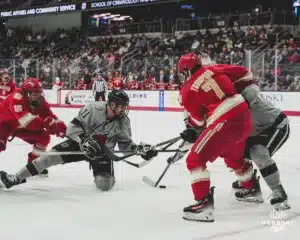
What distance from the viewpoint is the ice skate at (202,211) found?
3.33m

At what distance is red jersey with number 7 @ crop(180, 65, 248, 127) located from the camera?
3.35 metres

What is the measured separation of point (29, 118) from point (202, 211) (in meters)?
1.90

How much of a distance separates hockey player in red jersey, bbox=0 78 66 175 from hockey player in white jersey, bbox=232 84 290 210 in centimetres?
180

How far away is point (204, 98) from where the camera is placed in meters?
Answer: 3.39

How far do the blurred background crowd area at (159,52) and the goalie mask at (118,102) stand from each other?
30.7 ft

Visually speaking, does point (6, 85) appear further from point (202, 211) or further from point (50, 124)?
point (202, 211)

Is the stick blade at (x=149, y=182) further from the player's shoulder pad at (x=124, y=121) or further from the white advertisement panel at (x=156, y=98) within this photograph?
the white advertisement panel at (x=156, y=98)

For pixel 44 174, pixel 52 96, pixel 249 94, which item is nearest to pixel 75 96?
pixel 52 96

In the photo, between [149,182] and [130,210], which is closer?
[130,210]

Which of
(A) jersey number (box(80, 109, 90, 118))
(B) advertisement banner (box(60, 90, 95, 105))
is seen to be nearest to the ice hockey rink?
(A) jersey number (box(80, 109, 90, 118))

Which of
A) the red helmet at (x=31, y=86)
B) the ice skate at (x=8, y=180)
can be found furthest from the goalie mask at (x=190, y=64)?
the ice skate at (x=8, y=180)

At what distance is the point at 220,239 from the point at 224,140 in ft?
2.20

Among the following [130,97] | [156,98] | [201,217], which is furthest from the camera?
[130,97]

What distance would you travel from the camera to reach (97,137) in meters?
4.47
